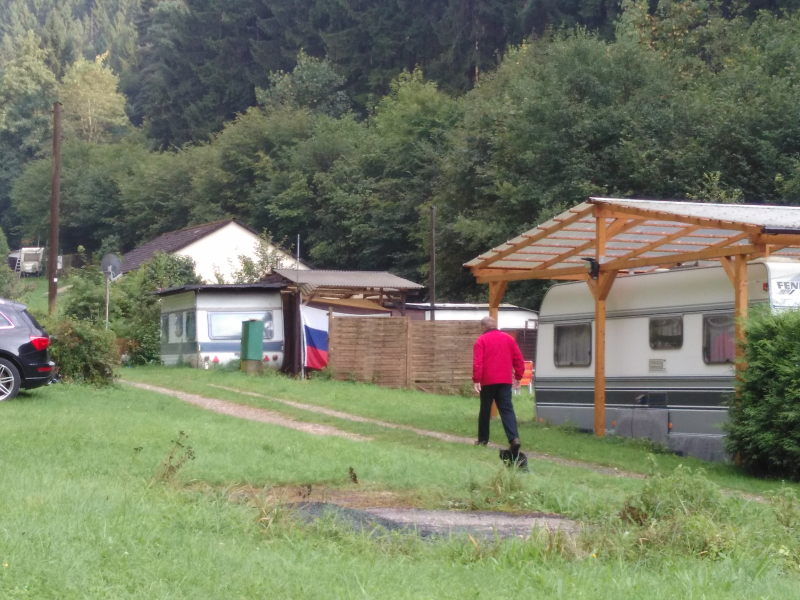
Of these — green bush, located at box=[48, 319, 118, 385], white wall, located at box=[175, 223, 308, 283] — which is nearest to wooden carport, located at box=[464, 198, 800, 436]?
green bush, located at box=[48, 319, 118, 385]

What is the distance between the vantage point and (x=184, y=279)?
157ft

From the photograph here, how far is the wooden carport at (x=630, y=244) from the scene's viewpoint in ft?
49.0

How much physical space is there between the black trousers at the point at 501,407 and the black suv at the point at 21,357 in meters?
7.16

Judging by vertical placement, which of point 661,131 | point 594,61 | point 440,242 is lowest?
point 440,242

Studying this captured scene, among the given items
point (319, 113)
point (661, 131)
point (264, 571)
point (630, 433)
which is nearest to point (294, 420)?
point (630, 433)

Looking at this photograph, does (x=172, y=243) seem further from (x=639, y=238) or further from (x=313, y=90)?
(x=639, y=238)

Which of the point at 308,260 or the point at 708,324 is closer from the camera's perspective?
the point at 708,324

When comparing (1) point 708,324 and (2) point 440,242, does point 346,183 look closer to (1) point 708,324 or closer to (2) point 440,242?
(2) point 440,242

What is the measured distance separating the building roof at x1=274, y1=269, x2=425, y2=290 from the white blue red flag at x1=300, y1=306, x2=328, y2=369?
802 mm

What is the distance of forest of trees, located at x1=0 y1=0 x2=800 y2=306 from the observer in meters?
37.8

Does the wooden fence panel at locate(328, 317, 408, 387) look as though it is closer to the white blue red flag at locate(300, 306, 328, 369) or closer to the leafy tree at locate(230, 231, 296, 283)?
the white blue red flag at locate(300, 306, 328, 369)

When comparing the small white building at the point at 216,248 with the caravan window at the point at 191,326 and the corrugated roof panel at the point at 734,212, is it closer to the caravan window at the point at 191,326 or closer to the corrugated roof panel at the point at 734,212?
the caravan window at the point at 191,326

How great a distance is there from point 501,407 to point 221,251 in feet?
129

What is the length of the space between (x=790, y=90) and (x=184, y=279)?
2489 centimetres
